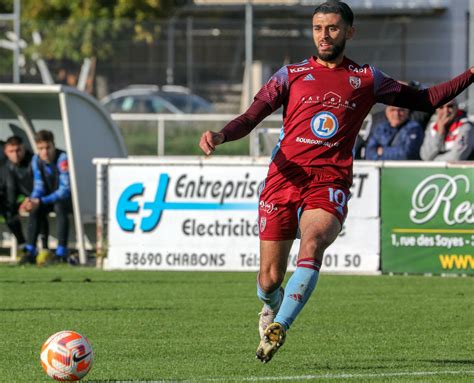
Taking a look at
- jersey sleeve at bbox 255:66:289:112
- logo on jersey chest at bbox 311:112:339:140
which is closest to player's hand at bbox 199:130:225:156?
jersey sleeve at bbox 255:66:289:112

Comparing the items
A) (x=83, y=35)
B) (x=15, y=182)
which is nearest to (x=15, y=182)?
(x=15, y=182)

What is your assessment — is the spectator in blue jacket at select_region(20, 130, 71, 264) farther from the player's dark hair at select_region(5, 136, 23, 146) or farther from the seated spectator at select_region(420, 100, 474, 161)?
the seated spectator at select_region(420, 100, 474, 161)

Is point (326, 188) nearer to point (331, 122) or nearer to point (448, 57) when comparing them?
point (331, 122)

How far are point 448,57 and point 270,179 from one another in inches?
794

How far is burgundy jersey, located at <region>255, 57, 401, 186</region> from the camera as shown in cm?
802

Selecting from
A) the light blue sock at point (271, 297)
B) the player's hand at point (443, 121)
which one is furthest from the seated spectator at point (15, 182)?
the light blue sock at point (271, 297)

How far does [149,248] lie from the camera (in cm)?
1533

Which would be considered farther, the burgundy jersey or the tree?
the tree

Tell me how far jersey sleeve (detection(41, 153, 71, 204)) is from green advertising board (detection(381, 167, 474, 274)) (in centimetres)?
427

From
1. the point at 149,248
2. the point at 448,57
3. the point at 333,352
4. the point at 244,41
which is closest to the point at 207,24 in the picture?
the point at 244,41

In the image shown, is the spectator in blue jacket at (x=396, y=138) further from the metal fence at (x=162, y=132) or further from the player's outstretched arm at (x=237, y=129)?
the metal fence at (x=162, y=132)

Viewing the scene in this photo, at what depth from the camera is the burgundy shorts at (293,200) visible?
26.0 feet

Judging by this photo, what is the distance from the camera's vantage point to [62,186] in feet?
55.1

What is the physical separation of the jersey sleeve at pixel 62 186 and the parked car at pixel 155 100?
1274 cm
